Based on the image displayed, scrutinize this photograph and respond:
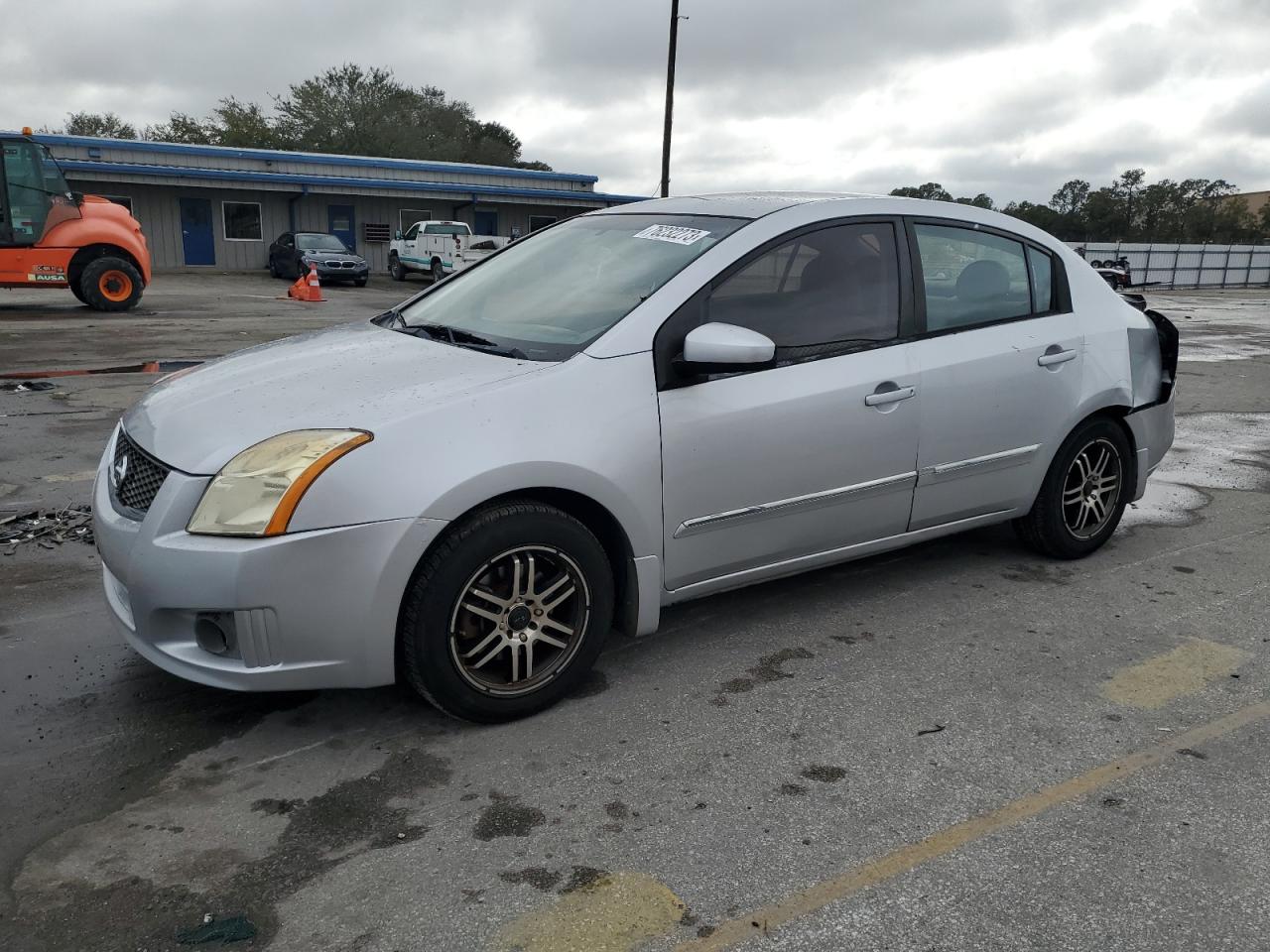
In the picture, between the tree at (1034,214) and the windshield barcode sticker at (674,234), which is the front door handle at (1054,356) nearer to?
the windshield barcode sticker at (674,234)

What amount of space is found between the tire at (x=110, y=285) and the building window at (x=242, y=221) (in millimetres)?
16441

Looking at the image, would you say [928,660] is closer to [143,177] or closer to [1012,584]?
[1012,584]

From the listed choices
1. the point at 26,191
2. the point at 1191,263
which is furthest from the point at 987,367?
the point at 1191,263

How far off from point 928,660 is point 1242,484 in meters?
4.08

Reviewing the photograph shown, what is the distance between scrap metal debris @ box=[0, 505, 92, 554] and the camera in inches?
191

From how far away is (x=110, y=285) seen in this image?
1689cm

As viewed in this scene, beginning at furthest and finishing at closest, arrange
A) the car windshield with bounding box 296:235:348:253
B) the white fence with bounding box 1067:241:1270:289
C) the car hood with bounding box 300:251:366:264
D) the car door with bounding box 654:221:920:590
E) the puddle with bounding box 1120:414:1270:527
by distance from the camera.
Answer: the white fence with bounding box 1067:241:1270:289 < the car windshield with bounding box 296:235:348:253 < the car hood with bounding box 300:251:366:264 < the puddle with bounding box 1120:414:1270:527 < the car door with bounding box 654:221:920:590

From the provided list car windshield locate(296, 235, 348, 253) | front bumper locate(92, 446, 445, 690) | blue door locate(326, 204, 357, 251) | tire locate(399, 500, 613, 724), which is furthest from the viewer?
blue door locate(326, 204, 357, 251)

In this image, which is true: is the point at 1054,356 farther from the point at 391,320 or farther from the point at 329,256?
the point at 329,256

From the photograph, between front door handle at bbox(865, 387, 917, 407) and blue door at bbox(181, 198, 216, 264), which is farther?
blue door at bbox(181, 198, 216, 264)

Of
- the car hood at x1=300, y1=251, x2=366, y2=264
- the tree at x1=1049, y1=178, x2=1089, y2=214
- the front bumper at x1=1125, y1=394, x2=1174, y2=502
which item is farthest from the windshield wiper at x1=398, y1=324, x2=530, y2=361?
the tree at x1=1049, y1=178, x2=1089, y2=214

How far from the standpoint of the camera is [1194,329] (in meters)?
20.2

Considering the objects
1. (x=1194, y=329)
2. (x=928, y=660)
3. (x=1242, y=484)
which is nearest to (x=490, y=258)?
(x=928, y=660)

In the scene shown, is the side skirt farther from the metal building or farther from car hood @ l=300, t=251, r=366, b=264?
the metal building
